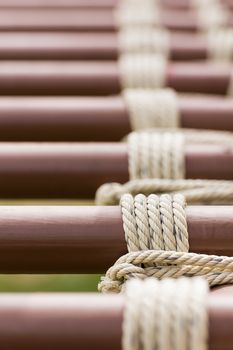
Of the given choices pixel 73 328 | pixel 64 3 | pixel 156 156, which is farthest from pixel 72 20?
pixel 73 328

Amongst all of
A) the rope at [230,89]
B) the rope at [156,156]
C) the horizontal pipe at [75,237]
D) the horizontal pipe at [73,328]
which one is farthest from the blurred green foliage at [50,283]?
the horizontal pipe at [73,328]

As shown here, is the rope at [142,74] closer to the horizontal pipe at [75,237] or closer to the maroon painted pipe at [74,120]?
the maroon painted pipe at [74,120]

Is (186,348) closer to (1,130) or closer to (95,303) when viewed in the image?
(95,303)

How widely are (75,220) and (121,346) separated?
0.47 feet

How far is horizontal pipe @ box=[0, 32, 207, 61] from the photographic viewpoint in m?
1.05

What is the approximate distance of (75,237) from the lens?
646mm

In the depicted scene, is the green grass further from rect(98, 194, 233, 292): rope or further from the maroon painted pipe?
rect(98, 194, 233, 292): rope

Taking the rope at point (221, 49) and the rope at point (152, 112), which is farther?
the rope at point (221, 49)

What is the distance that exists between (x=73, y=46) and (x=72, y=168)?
349 millimetres

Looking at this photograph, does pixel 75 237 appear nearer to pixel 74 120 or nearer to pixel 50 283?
pixel 74 120

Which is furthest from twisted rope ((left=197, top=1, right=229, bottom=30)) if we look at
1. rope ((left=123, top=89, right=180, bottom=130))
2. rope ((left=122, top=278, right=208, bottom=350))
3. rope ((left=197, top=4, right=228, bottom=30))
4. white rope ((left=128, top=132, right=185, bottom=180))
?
rope ((left=122, top=278, right=208, bottom=350))

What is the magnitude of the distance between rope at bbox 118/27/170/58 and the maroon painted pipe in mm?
208

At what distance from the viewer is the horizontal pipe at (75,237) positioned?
2.13 feet

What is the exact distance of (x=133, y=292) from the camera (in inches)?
22.4
